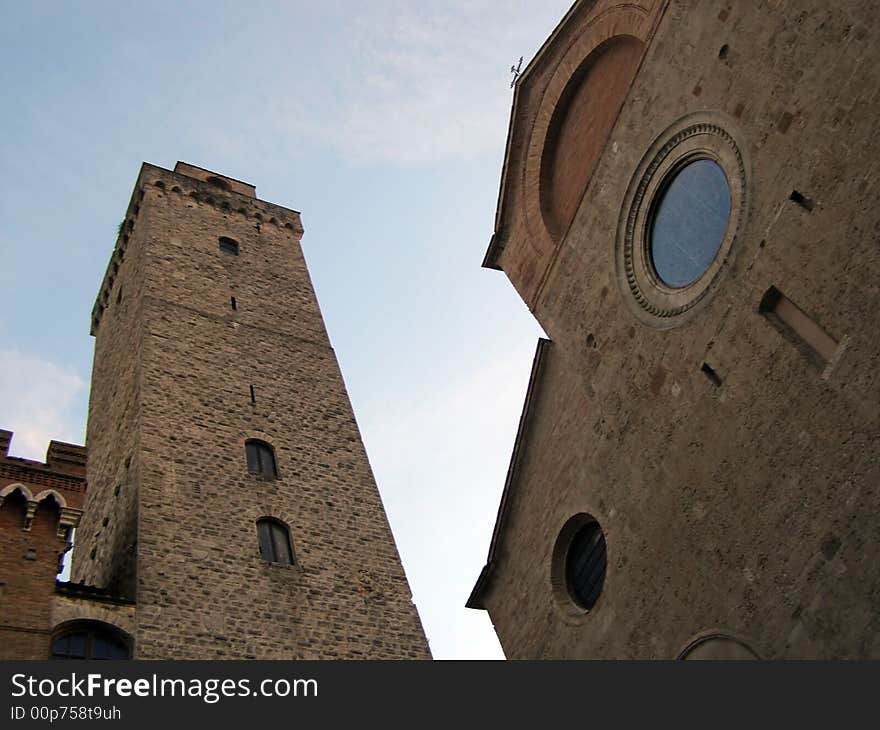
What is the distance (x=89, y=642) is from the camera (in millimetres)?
12930

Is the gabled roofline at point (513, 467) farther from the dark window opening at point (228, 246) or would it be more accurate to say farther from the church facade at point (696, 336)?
the dark window opening at point (228, 246)

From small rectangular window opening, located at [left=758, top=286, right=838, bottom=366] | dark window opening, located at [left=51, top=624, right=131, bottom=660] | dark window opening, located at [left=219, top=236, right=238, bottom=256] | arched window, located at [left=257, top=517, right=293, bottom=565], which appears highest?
dark window opening, located at [left=219, top=236, right=238, bottom=256]

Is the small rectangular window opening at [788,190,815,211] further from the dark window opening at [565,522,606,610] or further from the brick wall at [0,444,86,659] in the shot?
the brick wall at [0,444,86,659]

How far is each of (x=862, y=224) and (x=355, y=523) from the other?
1093 cm

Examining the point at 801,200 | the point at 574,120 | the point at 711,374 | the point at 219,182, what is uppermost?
the point at 219,182

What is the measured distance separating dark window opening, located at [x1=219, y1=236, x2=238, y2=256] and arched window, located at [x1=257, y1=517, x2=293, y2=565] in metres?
9.66

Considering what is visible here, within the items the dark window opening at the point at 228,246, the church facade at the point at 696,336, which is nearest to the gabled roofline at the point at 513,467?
the church facade at the point at 696,336

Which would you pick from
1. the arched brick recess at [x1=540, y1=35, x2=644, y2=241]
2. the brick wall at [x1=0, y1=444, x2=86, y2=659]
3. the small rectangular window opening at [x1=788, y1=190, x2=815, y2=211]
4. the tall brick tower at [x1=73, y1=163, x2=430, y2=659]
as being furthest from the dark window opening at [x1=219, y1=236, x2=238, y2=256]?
the small rectangular window opening at [x1=788, y1=190, x2=815, y2=211]

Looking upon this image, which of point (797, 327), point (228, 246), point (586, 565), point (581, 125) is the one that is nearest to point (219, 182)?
point (228, 246)

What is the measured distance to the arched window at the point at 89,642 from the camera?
12635 mm

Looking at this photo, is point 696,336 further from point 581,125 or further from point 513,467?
point 581,125

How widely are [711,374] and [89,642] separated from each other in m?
8.86

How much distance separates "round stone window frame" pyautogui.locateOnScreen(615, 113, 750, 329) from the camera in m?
11.3

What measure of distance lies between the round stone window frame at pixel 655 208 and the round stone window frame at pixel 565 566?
3.09 metres
